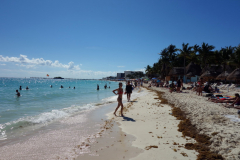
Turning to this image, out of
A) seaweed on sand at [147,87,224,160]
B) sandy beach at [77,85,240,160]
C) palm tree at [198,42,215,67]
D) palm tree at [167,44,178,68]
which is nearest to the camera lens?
seaweed on sand at [147,87,224,160]

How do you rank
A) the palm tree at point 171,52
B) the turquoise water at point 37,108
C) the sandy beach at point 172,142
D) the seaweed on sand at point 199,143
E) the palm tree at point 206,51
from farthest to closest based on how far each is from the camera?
the palm tree at point 171,52 → the palm tree at point 206,51 → the turquoise water at point 37,108 → the sandy beach at point 172,142 → the seaweed on sand at point 199,143

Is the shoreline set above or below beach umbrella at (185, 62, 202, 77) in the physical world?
below

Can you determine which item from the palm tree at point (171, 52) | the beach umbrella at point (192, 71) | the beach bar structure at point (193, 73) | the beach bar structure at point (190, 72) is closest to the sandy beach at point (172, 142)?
the beach umbrella at point (192, 71)

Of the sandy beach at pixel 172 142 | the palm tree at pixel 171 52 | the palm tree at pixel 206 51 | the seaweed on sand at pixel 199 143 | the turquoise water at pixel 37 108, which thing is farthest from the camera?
the palm tree at pixel 171 52

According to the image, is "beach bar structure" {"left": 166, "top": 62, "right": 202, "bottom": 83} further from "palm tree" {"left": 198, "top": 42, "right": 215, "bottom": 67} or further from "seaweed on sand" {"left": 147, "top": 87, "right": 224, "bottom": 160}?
"seaweed on sand" {"left": 147, "top": 87, "right": 224, "bottom": 160}

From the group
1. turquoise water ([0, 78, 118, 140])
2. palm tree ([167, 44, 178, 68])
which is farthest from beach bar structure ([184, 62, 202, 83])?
turquoise water ([0, 78, 118, 140])

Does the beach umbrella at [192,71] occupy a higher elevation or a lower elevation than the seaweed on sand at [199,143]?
higher

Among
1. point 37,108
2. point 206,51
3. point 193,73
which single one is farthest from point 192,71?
point 37,108

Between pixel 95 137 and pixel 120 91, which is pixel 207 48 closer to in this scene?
pixel 120 91

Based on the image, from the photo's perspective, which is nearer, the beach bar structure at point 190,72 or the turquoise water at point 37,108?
the turquoise water at point 37,108

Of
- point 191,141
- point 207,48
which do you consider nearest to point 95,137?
point 191,141

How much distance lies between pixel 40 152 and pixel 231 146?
4721 mm

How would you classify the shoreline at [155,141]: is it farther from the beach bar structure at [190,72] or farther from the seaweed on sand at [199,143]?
the beach bar structure at [190,72]

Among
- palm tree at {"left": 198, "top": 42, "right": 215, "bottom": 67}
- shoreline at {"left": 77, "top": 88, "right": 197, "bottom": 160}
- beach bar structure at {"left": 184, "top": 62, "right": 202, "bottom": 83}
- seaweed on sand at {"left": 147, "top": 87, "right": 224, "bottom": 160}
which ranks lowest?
shoreline at {"left": 77, "top": 88, "right": 197, "bottom": 160}
